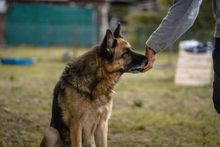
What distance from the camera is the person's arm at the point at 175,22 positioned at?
2.46 meters

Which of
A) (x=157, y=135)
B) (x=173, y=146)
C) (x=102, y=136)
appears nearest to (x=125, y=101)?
(x=157, y=135)

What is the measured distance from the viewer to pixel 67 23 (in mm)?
20766

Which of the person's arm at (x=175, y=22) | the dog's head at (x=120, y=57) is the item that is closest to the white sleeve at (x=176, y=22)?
the person's arm at (x=175, y=22)

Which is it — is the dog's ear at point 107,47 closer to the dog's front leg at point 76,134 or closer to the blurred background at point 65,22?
the dog's front leg at point 76,134

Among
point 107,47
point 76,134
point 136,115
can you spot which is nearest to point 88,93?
point 76,134

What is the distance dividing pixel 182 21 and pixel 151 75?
7875mm

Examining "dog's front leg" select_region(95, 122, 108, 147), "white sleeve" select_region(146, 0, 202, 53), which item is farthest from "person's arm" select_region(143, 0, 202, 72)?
"dog's front leg" select_region(95, 122, 108, 147)

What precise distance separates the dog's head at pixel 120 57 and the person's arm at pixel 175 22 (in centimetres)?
38

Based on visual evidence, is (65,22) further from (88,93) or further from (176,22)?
(176,22)

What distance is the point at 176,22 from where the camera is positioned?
99.4 inches

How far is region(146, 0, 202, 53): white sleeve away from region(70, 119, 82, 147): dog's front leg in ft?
4.21

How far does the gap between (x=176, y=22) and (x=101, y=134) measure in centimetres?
167

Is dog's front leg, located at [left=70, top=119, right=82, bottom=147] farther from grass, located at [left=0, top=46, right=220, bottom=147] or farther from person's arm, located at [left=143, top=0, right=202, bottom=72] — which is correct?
person's arm, located at [left=143, top=0, right=202, bottom=72]

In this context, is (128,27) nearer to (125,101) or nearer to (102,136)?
(125,101)
